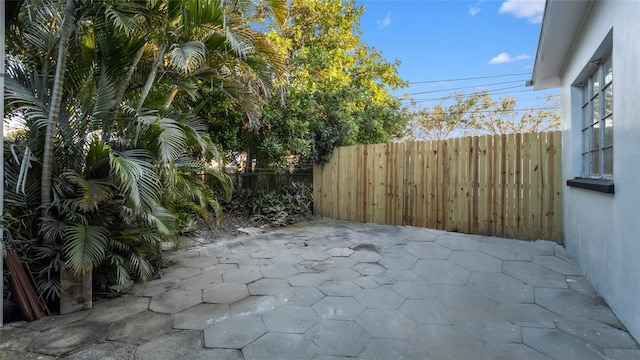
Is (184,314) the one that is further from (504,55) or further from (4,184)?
(504,55)

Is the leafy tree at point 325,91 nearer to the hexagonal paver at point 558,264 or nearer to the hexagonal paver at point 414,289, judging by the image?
the hexagonal paver at point 414,289

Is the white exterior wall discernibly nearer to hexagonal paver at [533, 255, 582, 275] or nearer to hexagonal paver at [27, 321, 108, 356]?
hexagonal paver at [533, 255, 582, 275]

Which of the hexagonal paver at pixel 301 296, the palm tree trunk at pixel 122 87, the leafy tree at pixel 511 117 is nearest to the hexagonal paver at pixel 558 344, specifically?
the hexagonal paver at pixel 301 296

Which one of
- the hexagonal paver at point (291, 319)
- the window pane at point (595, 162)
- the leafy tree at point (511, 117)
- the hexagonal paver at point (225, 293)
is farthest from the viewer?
the leafy tree at point (511, 117)

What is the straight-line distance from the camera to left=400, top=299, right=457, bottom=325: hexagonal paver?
2416mm

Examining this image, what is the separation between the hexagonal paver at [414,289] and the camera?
287 centimetres

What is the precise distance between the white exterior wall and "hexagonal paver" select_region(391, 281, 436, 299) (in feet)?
4.45

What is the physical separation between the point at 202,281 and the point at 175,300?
49 centimetres

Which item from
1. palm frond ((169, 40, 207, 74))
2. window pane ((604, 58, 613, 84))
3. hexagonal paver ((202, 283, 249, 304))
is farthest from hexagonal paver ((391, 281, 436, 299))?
palm frond ((169, 40, 207, 74))

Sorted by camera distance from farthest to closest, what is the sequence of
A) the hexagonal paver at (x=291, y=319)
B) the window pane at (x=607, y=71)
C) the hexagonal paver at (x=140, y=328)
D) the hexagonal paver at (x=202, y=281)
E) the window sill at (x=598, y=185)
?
the hexagonal paver at (x=202, y=281), the window pane at (x=607, y=71), the window sill at (x=598, y=185), the hexagonal paver at (x=291, y=319), the hexagonal paver at (x=140, y=328)

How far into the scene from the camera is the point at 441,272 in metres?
3.49

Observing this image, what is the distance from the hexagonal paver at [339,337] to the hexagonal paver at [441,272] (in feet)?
4.32

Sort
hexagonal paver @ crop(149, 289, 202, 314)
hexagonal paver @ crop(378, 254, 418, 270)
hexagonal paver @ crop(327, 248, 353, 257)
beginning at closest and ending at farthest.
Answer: hexagonal paver @ crop(149, 289, 202, 314) → hexagonal paver @ crop(378, 254, 418, 270) → hexagonal paver @ crop(327, 248, 353, 257)

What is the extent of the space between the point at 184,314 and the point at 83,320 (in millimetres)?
746
